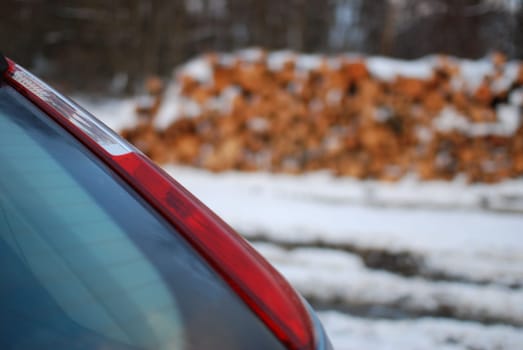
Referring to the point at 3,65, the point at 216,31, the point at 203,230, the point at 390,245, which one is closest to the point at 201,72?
the point at 390,245

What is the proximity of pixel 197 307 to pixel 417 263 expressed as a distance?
309 centimetres

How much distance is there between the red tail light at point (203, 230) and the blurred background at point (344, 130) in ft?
5.51

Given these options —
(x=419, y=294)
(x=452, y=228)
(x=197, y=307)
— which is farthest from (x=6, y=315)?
(x=452, y=228)

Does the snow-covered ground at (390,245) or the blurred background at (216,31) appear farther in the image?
the blurred background at (216,31)

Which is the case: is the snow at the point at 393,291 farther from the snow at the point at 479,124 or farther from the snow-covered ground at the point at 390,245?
the snow at the point at 479,124

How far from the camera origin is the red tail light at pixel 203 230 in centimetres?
86

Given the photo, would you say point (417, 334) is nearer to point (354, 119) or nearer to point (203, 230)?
point (203, 230)

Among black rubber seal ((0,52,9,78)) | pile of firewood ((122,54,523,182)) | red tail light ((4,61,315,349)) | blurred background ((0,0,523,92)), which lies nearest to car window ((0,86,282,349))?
red tail light ((4,61,315,349))

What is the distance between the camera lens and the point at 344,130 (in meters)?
6.35

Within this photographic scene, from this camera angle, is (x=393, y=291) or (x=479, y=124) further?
(x=479, y=124)

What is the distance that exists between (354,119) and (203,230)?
5.64m

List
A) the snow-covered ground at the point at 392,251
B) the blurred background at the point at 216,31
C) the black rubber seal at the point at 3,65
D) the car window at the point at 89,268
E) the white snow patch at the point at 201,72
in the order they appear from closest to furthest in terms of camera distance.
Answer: the car window at the point at 89,268 < the black rubber seal at the point at 3,65 < the snow-covered ground at the point at 392,251 < the white snow patch at the point at 201,72 < the blurred background at the point at 216,31

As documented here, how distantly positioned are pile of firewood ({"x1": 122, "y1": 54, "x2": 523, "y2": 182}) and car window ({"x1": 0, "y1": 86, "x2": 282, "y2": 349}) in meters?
5.46

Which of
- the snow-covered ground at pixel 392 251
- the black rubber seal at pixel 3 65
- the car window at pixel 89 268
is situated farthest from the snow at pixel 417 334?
the black rubber seal at pixel 3 65
